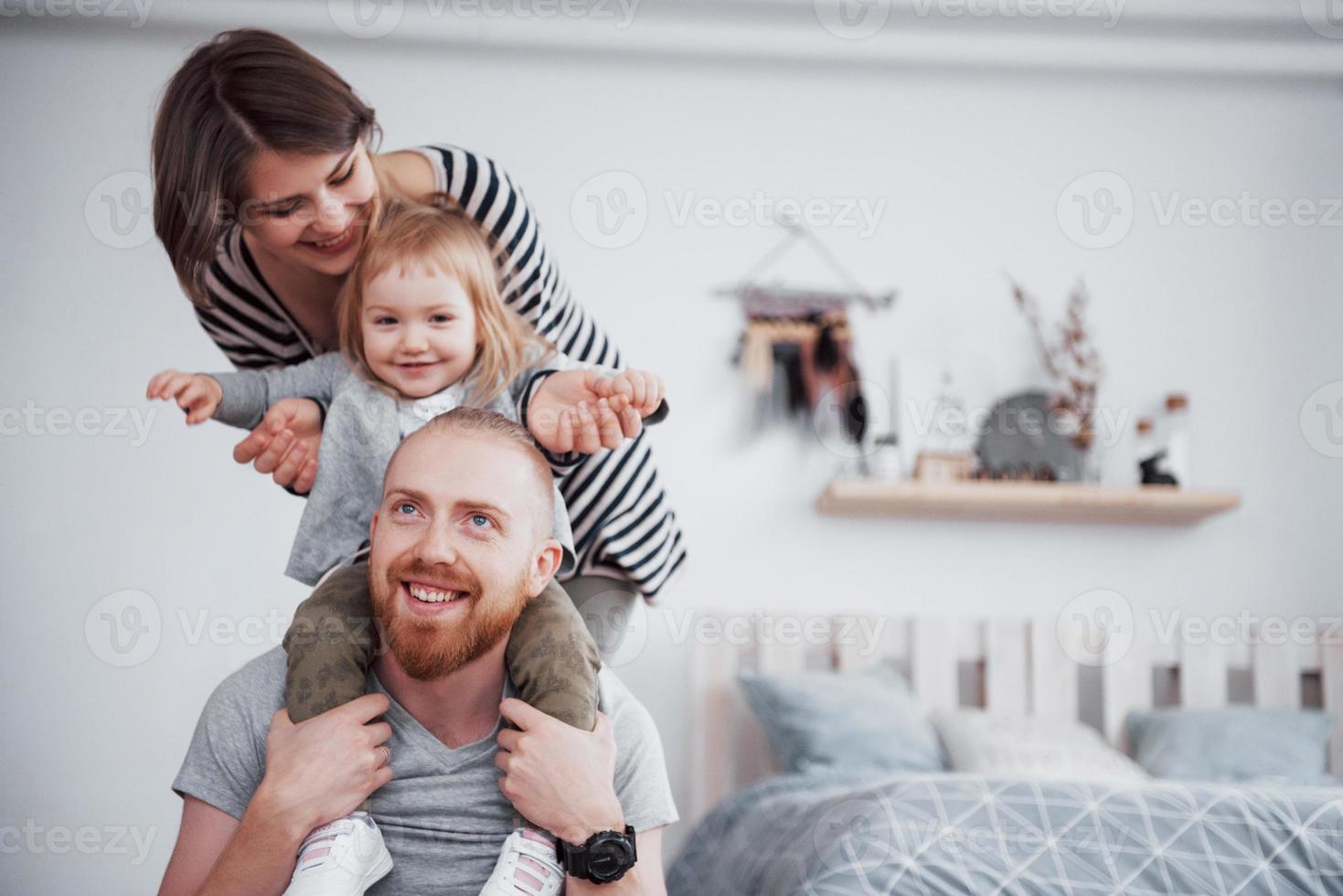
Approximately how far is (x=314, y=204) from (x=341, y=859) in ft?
1.77

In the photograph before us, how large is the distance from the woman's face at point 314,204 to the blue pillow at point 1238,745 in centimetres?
227

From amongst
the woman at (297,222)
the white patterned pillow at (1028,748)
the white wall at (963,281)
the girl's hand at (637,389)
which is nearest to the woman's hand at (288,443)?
the woman at (297,222)

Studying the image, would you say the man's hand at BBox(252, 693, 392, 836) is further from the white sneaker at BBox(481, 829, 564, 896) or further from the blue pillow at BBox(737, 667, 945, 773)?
the blue pillow at BBox(737, 667, 945, 773)

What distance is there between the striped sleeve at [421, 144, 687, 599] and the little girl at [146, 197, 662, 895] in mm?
44

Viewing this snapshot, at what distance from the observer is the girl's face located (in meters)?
1.03

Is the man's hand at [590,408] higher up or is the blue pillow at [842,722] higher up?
the man's hand at [590,408]

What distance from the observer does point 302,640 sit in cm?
99

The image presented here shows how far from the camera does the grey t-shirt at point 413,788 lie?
0.99m

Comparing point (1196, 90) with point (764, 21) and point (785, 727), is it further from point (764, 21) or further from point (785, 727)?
point (785, 727)

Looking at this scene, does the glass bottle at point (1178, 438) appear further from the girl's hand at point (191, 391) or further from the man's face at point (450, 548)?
the girl's hand at point (191, 391)

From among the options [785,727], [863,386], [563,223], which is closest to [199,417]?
[563,223]

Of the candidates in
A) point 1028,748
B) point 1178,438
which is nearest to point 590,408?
point 1028,748

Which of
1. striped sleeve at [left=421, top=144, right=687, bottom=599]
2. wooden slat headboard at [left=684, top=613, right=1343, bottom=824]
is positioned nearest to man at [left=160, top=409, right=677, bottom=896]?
Result: striped sleeve at [left=421, top=144, right=687, bottom=599]

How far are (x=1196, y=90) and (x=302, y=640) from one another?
3058 mm
